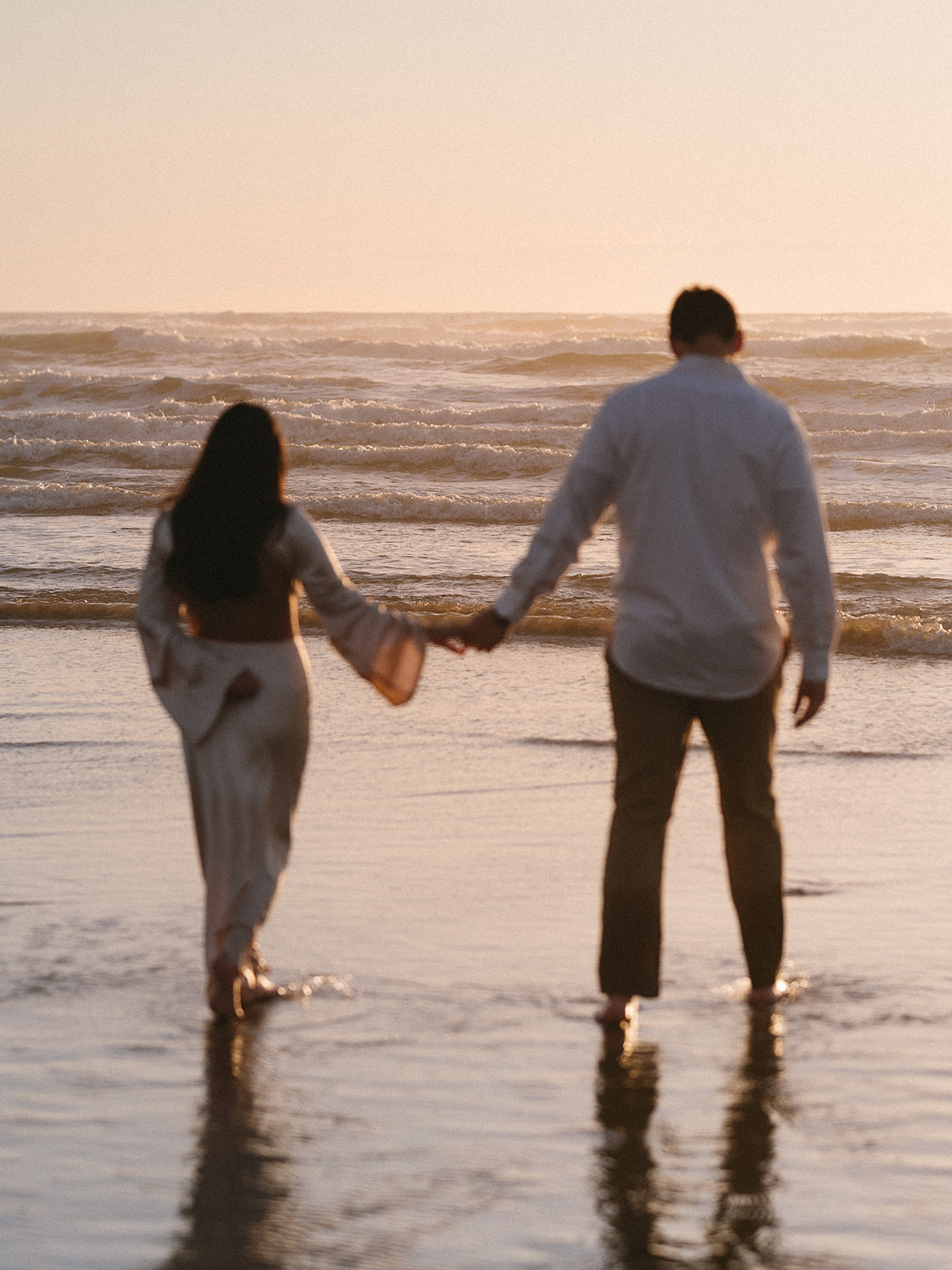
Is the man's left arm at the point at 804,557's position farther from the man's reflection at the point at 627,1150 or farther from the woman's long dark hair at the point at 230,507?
the woman's long dark hair at the point at 230,507

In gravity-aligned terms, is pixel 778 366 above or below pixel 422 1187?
above

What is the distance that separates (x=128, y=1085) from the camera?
2.99 meters

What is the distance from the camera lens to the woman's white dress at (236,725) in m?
Answer: 3.33

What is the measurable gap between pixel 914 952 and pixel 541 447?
16.1m

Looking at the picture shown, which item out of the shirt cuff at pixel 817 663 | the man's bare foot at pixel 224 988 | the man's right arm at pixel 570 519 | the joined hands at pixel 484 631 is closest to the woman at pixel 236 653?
the man's bare foot at pixel 224 988

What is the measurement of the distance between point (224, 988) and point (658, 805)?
1.04 meters

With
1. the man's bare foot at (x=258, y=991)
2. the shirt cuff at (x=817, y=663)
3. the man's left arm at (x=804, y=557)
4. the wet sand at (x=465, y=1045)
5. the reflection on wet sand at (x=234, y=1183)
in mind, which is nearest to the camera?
the reflection on wet sand at (x=234, y=1183)

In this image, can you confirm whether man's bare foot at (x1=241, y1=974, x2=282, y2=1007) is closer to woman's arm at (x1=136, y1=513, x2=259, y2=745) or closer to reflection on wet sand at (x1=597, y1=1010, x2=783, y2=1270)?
woman's arm at (x1=136, y1=513, x2=259, y2=745)

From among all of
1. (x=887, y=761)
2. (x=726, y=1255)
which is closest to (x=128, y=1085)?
(x=726, y=1255)

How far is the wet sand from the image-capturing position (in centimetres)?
243

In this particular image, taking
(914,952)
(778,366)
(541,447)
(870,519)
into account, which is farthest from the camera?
(778,366)

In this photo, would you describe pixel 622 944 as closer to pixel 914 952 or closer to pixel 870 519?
pixel 914 952

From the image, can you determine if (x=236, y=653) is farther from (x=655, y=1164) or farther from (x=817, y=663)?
(x=655, y=1164)

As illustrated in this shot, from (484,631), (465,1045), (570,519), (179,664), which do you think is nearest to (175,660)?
(179,664)
